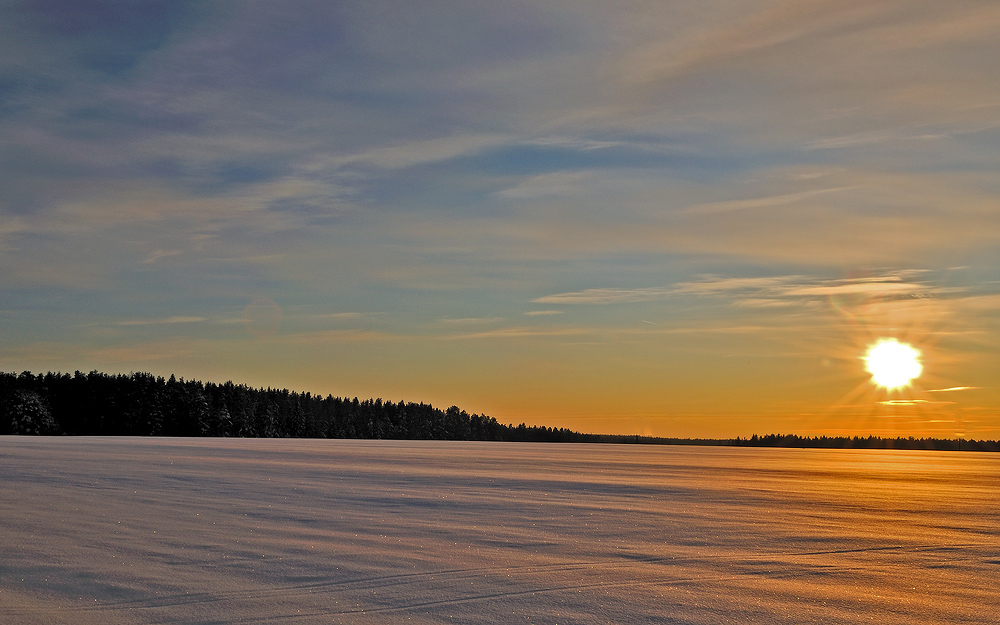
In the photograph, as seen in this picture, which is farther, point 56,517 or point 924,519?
point 924,519

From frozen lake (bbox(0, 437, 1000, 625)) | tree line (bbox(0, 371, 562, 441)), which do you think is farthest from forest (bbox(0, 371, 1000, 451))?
frozen lake (bbox(0, 437, 1000, 625))

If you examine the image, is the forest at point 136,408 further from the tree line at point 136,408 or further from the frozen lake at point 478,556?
the frozen lake at point 478,556

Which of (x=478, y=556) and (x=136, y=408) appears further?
(x=136, y=408)

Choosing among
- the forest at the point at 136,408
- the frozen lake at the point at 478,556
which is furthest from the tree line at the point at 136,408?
the frozen lake at the point at 478,556

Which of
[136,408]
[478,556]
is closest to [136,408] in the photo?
[136,408]

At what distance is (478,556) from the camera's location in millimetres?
11164

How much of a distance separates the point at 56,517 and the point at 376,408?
160m

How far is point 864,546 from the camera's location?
12633mm

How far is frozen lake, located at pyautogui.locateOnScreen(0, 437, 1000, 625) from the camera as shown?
830cm

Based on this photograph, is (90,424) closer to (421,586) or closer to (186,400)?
(186,400)

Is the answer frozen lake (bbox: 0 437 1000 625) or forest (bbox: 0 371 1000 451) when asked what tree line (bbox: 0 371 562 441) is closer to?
forest (bbox: 0 371 1000 451)

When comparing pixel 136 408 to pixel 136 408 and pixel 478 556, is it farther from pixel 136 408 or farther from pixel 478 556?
pixel 478 556

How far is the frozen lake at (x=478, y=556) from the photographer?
8.30 m

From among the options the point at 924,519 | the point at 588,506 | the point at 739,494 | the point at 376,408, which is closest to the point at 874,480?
the point at 739,494
